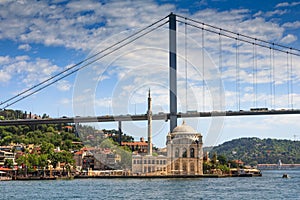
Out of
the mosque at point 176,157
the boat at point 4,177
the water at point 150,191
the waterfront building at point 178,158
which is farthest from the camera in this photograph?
the waterfront building at point 178,158

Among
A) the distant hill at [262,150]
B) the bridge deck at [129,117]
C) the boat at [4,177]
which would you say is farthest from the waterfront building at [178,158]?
the distant hill at [262,150]

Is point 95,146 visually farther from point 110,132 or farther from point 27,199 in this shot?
point 27,199

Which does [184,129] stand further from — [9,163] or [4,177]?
[4,177]

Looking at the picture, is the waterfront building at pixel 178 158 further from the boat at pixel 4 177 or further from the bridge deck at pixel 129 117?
the boat at pixel 4 177

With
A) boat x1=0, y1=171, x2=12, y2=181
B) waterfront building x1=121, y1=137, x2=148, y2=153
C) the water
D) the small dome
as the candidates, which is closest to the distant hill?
waterfront building x1=121, y1=137, x2=148, y2=153

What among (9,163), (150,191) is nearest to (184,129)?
(9,163)

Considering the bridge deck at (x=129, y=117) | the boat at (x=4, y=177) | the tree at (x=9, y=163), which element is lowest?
the boat at (x=4, y=177)

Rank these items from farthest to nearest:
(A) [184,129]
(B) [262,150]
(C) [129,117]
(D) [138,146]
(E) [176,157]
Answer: (B) [262,150], (D) [138,146], (A) [184,129], (E) [176,157], (C) [129,117]

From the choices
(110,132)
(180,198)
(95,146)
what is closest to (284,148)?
(110,132)
